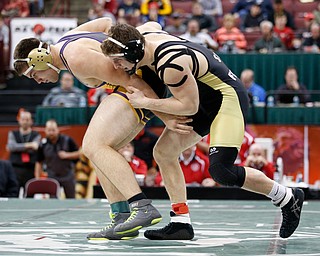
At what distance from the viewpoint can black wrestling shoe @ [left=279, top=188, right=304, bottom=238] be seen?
556cm

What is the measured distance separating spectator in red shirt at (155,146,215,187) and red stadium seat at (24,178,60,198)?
1.12m

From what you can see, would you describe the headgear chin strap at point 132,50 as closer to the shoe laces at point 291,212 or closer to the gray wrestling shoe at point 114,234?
the gray wrestling shoe at point 114,234

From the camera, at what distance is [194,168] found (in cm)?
998

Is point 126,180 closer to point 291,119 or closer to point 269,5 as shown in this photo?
point 291,119

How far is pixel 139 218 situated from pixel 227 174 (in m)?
0.57

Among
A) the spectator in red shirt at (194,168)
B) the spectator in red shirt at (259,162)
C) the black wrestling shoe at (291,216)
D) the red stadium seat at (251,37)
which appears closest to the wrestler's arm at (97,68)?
the black wrestling shoe at (291,216)

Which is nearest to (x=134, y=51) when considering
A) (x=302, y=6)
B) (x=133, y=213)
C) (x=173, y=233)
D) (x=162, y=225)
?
(x=133, y=213)

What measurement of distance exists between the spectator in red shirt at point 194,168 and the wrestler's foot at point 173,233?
4.18 meters

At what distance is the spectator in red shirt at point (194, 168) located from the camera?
9.94 meters

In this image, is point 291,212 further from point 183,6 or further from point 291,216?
point 183,6

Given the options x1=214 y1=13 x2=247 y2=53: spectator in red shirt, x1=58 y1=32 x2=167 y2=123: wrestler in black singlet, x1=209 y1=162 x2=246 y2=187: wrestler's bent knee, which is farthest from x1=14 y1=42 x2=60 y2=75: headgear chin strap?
x1=214 y1=13 x2=247 y2=53: spectator in red shirt

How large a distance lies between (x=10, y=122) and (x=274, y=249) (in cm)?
903

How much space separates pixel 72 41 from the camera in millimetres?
5527

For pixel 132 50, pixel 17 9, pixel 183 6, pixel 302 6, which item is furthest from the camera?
pixel 183 6
